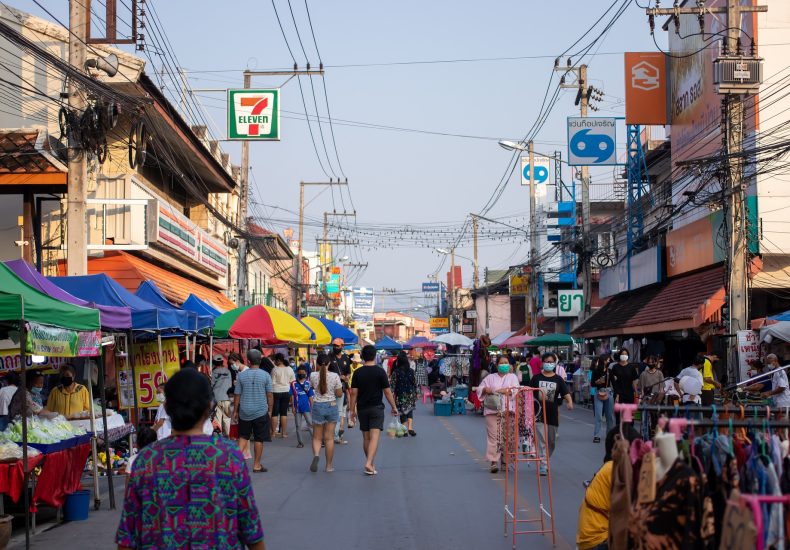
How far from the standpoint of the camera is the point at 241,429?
15078 millimetres

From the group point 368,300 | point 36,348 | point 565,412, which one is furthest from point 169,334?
point 368,300

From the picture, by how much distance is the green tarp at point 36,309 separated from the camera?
884 centimetres

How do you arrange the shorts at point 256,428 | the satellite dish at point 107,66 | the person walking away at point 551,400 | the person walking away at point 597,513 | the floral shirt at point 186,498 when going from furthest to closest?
the satellite dish at point 107,66
the shorts at point 256,428
the person walking away at point 551,400
the person walking away at point 597,513
the floral shirt at point 186,498

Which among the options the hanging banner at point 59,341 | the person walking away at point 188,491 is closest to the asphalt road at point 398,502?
the hanging banner at point 59,341

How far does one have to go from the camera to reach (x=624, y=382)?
1864cm

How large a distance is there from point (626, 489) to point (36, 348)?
19.9 ft

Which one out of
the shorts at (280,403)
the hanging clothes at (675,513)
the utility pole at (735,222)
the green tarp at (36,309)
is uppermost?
the utility pole at (735,222)

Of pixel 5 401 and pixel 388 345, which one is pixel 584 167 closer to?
pixel 388 345

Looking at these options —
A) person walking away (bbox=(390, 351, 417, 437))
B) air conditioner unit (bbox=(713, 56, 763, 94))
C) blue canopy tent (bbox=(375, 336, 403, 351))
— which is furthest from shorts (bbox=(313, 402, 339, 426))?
blue canopy tent (bbox=(375, 336, 403, 351))

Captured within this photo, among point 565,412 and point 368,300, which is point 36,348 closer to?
point 565,412

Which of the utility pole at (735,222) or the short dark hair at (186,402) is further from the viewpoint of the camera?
the utility pole at (735,222)

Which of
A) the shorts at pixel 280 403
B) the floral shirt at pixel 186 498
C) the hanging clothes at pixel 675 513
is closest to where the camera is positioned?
the floral shirt at pixel 186 498

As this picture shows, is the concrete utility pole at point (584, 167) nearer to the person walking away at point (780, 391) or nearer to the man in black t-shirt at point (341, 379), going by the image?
the man in black t-shirt at point (341, 379)

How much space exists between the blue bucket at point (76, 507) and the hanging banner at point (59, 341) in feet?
5.52
